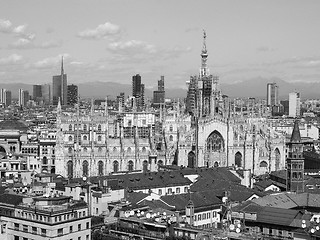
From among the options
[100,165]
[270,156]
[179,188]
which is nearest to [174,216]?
[179,188]

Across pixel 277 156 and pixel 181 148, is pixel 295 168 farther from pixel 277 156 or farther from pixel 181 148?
pixel 277 156

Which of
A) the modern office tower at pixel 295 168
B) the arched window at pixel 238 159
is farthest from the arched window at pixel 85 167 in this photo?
the modern office tower at pixel 295 168

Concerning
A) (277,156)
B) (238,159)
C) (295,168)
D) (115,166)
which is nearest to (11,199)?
(295,168)

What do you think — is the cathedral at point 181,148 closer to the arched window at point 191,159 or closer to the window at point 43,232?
the arched window at point 191,159

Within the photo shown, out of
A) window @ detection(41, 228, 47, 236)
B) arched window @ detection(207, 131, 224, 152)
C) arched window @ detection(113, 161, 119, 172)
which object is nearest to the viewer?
window @ detection(41, 228, 47, 236)

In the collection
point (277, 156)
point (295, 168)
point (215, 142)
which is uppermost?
point (215, 142)

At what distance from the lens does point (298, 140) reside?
3408 inches

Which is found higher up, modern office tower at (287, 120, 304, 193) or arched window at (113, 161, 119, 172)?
modern office tower at (287, 120, 304, 193)

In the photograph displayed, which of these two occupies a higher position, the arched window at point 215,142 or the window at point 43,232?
the arched window at point 215,142

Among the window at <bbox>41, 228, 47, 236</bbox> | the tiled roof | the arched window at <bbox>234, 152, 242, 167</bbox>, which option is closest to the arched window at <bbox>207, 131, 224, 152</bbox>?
the arched window at <bbox>234, 152, 242, 167</bbox>

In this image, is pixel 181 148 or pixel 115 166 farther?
pixel 181 148

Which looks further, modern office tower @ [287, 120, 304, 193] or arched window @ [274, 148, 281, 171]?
arched window @ [274, 148, 281, 171]

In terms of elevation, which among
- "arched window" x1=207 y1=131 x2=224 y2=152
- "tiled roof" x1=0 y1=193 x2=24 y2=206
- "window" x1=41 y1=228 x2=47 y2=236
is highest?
"arched window" x1=207 y1=131 x2=224 y2=152

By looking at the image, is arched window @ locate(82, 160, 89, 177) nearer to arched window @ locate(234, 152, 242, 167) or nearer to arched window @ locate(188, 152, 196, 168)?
arched window @ locate(188, 152, 196, 168)
